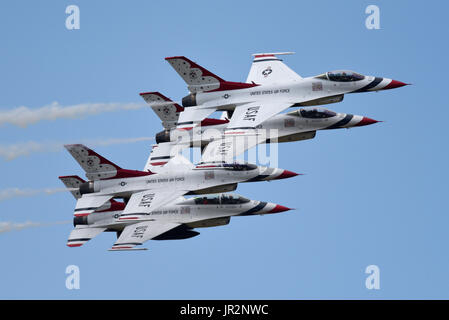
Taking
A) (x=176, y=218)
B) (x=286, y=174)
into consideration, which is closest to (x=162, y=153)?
(x=176, y=218)

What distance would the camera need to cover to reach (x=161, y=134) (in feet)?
241

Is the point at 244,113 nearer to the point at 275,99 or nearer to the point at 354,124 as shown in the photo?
the point at 275,99

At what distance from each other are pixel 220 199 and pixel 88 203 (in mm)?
7641

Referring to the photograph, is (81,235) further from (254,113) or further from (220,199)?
(254,113)

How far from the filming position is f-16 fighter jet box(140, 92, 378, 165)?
224 ft

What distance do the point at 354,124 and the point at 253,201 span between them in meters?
8.40

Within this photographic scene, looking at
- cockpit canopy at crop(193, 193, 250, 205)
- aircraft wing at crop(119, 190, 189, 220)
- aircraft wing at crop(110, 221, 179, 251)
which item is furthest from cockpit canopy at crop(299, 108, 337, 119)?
aircraft wing at crop(110, 221, 179, 251)

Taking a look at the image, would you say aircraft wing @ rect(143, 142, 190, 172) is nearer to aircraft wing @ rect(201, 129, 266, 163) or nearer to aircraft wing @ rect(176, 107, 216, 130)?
aircraft wing @ rect(176, 107, 216, 130)

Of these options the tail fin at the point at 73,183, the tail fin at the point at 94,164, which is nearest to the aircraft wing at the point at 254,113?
the tail fin at the point at 94,164

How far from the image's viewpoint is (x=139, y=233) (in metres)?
64.7

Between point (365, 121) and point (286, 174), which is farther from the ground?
point (365, 121)

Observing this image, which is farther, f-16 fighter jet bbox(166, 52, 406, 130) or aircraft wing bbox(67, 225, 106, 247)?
f-16 fighter jet bbox(166, 52, 406, 130)

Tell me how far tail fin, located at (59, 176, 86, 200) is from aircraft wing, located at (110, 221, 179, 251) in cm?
553
